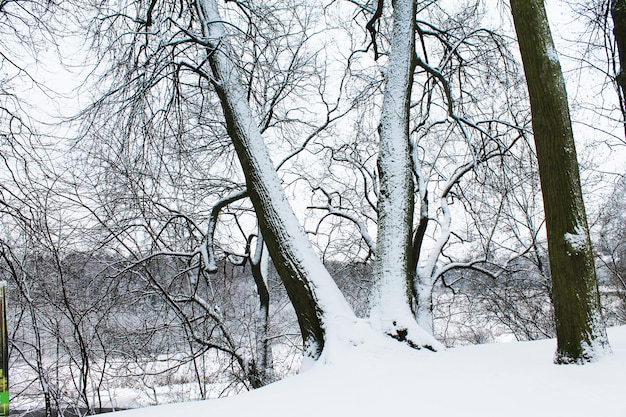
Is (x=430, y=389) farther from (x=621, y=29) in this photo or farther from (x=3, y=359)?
(x=621, y=29)

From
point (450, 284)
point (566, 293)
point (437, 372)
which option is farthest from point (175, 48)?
point (450, 284)

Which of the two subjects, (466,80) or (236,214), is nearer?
(466,80)

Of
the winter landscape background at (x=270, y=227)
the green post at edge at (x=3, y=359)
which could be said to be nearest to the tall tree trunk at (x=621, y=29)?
the winter landscape background at (x=270, y=227)

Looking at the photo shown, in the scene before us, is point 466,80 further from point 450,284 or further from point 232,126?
point 450,284

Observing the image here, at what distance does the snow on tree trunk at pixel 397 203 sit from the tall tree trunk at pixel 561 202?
4.16 ft

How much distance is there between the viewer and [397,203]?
4.92 metres

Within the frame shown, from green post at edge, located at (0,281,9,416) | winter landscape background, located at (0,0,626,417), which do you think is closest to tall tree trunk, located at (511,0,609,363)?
winter landscape background, located at (0,0,626,417)

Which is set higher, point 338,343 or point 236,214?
point 236,214

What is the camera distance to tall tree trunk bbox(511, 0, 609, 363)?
345 cm

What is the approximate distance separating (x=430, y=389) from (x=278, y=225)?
2.36 m

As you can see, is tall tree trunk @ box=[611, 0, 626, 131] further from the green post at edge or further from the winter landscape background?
the green post at edge

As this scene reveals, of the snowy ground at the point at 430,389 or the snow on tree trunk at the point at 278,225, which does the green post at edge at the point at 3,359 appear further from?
the snow on tree trunk at the point at 278,225

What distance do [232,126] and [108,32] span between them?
1.99 metres

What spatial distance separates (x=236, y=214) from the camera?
9938 millimetres
